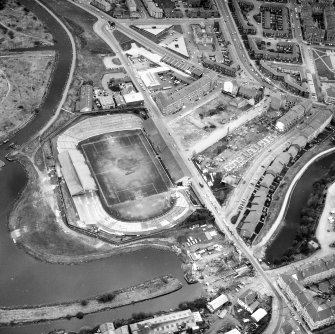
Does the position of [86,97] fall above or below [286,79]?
above

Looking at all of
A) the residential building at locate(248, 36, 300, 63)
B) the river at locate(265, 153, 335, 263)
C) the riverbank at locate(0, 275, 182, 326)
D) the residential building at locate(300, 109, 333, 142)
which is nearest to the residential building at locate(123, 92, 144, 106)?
the residential building at locate(300, 109, 333, 142)

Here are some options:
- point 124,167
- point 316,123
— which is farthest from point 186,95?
point 316,123

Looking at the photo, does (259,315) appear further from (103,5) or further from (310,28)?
(103,5)

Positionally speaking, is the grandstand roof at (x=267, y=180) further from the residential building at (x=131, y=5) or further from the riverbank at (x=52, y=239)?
the residential building at (x=131, y=5)

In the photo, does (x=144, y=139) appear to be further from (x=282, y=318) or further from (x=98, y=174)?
(x=282, y=318)

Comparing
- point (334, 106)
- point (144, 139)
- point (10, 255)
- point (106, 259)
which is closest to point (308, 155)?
point (334, 106)

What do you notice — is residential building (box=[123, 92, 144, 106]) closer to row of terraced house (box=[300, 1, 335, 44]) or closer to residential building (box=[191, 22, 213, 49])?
residential building (box=[191, 22, 213, 49])

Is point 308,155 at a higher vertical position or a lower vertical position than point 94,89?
lower
